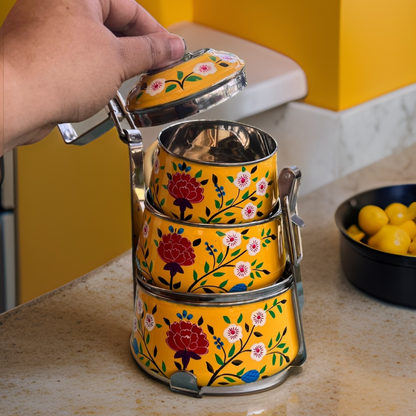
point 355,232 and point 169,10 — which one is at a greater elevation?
point 169,10

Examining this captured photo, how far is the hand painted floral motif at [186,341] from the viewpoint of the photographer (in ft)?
1.87

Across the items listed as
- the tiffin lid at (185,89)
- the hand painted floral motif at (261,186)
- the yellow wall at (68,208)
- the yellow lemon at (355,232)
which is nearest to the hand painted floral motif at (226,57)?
the tiffin lid at (185,89)

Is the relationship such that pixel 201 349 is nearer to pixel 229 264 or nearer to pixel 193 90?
pixel 229 264

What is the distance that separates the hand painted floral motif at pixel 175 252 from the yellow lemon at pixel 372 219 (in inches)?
12.4

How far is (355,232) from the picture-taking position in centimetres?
82

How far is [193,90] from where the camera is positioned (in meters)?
0.54

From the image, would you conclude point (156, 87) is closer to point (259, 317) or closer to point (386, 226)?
point (259, 317)

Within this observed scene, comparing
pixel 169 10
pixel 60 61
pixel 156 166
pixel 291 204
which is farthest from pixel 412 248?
pixel 169 10

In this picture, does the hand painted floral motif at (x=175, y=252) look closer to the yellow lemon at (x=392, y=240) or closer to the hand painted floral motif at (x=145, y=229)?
the hand painted floral motif at (x=145, y=229)

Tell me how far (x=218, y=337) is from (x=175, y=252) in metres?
0.08

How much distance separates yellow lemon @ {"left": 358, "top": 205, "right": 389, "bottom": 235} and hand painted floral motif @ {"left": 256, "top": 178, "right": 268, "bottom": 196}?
27 cm

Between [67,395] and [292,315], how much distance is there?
210 mm

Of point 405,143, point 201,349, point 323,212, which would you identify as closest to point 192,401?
point 201,349

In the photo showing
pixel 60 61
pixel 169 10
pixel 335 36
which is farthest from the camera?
pixel 169 10
